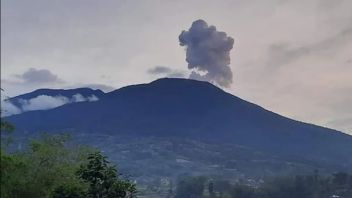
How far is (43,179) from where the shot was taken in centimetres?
2892

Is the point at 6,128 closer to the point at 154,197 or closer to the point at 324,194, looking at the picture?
the point at 324,194

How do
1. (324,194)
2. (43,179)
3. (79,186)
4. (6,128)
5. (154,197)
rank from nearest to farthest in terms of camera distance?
(6,128) < (79,186) < (43,179) < (324,194) < (154,197)

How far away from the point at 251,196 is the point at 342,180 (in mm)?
30928

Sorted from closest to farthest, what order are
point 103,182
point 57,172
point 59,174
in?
point 103,182 → point 59,174 → point 57,172

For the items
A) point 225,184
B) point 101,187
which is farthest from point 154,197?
point 101,187

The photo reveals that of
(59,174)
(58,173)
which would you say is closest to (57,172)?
(58,173)

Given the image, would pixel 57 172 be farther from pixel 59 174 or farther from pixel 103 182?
pixel 103 182

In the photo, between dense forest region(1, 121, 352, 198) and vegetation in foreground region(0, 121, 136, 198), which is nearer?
dense forest region(1, 121, 352, 198)

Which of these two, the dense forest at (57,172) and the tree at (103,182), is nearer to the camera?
the dense forest at (57,172)

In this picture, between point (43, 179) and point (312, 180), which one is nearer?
point (43, 179)

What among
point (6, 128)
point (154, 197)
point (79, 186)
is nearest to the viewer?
point (6, 128)

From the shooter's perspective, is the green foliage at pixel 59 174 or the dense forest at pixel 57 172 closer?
the dense forest at pixel 57 172

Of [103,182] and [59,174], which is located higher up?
[59,174]

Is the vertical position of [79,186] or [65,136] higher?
[65,136]
